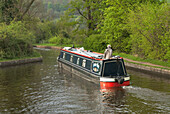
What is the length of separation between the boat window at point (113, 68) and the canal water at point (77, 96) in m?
1.11

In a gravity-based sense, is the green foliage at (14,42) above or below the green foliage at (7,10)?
below

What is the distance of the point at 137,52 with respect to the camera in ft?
81.4

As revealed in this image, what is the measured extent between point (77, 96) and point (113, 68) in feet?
10.5

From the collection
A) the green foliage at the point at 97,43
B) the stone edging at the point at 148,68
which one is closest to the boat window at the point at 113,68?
the stone edging at the point at 148,68

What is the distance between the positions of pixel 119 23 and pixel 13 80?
16719mm

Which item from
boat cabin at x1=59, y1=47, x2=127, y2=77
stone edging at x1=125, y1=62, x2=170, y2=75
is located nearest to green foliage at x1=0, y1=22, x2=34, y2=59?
boat cabin at x1=59, y1=47, x2=127, y2=77

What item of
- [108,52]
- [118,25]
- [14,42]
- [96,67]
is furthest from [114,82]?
[118,25]

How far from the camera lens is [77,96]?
1178 cm

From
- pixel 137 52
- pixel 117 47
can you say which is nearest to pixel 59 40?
pixel 117 47

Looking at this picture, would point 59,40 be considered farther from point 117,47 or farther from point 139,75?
point 139,75

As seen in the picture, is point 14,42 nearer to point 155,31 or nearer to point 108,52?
point 108,52

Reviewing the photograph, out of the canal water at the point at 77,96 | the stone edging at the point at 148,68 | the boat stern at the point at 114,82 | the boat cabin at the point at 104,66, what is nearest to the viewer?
the canal water at the point at 77,96

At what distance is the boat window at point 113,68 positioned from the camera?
13461mm

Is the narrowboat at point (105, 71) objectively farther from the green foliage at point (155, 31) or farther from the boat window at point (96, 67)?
the green foliage at point (155, 31)
